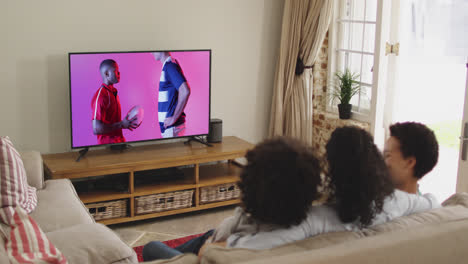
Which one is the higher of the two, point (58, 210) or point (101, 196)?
point (58, 210)

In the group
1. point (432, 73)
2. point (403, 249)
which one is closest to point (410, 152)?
point (403, 249)

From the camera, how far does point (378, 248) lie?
158cm

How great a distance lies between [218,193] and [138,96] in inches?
39.5

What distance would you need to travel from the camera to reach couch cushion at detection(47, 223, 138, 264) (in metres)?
2.53

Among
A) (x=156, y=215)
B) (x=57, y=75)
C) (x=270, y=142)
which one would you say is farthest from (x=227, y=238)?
(x=57, y=75)

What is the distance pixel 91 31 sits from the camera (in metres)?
4.15

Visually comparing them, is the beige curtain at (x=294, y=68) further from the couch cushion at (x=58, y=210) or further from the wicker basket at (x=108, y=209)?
the couch cushion at (x=58, y=210)

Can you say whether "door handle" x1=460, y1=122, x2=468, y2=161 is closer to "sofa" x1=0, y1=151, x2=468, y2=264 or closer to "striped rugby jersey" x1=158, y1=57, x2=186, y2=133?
"sofa" x1=0, y1=151, x2=468, y2=264

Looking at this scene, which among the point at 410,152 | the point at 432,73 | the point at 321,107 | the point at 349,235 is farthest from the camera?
the point at 321,107

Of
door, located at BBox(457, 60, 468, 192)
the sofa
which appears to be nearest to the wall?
door, located at BBox(457, 60, 468, 192)

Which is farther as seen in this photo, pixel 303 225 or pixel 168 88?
pixel 168 88

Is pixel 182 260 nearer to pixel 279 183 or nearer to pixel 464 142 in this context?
pixel 279 183

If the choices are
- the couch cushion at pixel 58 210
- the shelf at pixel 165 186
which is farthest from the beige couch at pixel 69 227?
the shelf at pixel 165 186

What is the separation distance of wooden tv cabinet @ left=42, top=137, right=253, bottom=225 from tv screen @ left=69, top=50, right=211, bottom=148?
128 mm
